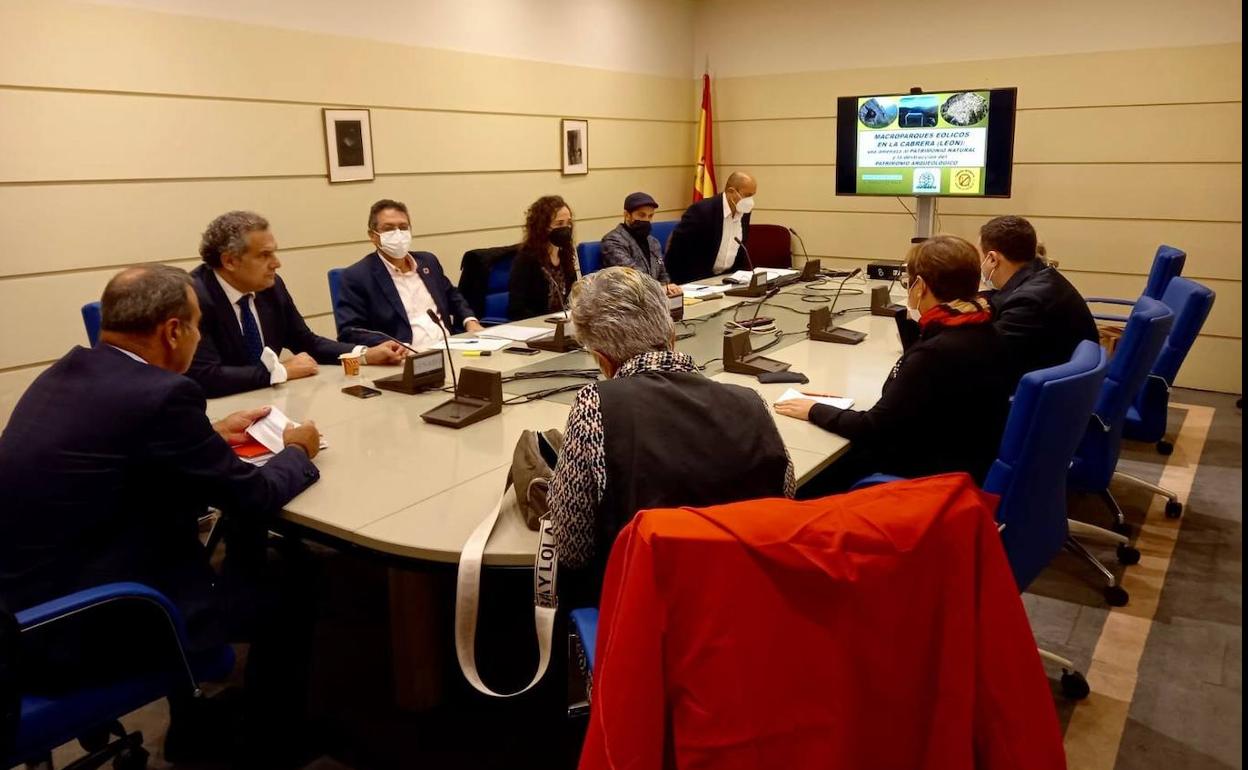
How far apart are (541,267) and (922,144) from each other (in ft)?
9.37

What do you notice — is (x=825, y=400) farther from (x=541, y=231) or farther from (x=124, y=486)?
(x=541, y=231)

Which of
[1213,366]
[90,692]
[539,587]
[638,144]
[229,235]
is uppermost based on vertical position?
[638,144]

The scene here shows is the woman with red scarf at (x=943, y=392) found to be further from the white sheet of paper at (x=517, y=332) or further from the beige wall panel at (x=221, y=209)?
the beige wall panel at (x=221, y=209)

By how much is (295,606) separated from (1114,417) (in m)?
2.43

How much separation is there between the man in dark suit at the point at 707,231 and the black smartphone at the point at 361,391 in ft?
9.42

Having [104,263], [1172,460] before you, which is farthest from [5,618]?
[1172,460]

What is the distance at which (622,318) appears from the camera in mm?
1671

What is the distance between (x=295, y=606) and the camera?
202 cm

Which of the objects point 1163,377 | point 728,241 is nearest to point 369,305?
point 728,241

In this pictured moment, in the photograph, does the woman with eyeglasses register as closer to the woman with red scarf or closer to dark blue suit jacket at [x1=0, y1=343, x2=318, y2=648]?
the woman with red scarf

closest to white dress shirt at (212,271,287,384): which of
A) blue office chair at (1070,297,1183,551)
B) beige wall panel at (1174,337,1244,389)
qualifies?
blue office chair at (1070,297,1183,551)

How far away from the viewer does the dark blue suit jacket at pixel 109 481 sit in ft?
5.28

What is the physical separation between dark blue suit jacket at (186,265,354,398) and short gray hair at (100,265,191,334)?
24.1 inches

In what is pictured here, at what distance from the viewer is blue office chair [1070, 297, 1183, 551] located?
2689 millimetres
